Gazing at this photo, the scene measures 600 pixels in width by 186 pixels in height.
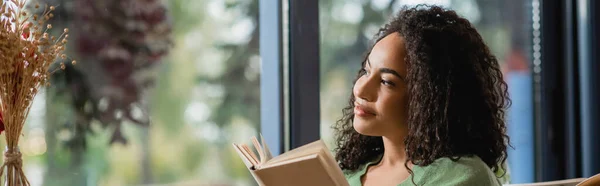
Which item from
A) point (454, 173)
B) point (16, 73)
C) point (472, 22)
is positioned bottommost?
point (454, 173)

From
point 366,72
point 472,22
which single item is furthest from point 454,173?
point 472,22

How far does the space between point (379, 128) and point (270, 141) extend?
0.96 meters

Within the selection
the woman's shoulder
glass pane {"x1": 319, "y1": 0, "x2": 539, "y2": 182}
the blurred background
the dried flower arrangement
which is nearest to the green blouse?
the woman's shoulder

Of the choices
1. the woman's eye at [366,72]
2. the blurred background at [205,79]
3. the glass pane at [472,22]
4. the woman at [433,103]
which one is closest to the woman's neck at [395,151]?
the woman at [433,103]

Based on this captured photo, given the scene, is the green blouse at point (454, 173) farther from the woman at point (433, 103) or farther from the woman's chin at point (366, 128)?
the woman's chin at point (366, 128)

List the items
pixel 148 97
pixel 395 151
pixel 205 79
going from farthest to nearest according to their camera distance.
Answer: pixel 205 79
pixel 148 97
pixel 395 151

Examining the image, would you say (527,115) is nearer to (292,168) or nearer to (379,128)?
(379,128)

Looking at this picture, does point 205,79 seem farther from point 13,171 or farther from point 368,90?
point 368,90

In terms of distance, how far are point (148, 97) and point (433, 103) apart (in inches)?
40.8

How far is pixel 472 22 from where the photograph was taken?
9.52 feet

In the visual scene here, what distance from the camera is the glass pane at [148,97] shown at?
2.16 metres

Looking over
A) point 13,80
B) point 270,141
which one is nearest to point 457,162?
point 13,80

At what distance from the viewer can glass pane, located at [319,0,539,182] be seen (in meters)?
2.60

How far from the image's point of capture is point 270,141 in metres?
2.51
